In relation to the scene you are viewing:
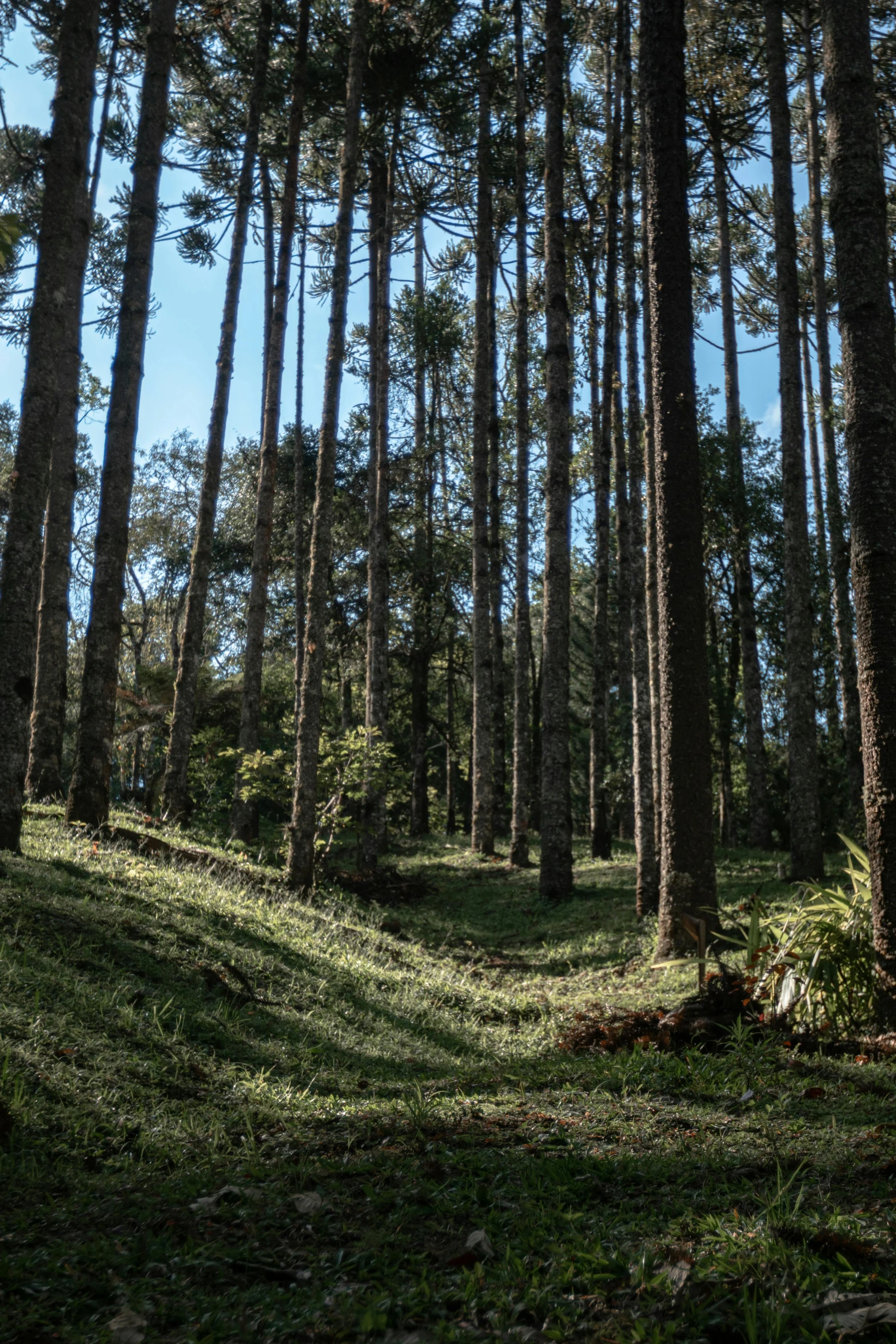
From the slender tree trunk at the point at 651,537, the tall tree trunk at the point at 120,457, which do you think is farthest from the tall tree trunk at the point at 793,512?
the tall tree trunk at the point at 120,457

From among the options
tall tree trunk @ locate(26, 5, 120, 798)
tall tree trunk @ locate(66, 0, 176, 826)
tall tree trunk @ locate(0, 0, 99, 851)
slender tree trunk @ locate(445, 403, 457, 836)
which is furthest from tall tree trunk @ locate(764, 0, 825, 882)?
slender tree trunk @ locate(445, 403, 457, 836)

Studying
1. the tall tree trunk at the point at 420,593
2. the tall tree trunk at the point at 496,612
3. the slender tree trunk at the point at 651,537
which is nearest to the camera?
the slender tree trunk at the point at 651,537

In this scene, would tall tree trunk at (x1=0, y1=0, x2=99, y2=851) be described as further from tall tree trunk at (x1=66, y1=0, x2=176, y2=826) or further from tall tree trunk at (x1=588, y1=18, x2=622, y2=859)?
tall tree trunk at (x1=588, y1=18, x2=622, y2=859)

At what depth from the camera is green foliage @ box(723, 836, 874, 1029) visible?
5176 mm

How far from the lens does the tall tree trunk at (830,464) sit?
632 inches

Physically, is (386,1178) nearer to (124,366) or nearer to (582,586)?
(124,366)

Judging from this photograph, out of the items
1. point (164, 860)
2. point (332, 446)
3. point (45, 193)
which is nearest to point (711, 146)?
point (332, 446)

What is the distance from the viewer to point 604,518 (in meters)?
15.8

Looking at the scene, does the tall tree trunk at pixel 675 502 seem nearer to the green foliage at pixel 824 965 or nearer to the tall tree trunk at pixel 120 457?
the green foliage at pixel 824 965

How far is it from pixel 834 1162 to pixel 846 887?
28.3 ft

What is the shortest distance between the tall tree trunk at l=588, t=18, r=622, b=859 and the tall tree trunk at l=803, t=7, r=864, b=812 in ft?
12.2

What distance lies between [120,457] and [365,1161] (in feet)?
27.2

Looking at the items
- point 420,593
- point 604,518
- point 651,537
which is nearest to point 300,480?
point 420,593

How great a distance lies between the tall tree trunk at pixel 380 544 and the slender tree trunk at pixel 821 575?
934 cm
